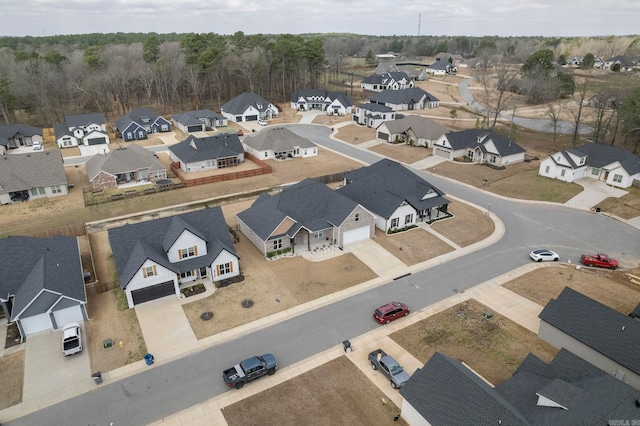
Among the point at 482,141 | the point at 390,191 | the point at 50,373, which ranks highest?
the point at 482,141

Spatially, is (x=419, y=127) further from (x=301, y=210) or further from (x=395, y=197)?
(x=301, y=210)

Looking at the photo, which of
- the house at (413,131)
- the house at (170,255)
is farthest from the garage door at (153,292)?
the house at (413,131)

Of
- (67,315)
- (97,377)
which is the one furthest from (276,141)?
(97,377)

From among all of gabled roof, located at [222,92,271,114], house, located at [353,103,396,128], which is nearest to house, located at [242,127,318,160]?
house, located at [353,103,396,128]

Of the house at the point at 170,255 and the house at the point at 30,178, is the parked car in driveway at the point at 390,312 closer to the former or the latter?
the house at the point at 170,255

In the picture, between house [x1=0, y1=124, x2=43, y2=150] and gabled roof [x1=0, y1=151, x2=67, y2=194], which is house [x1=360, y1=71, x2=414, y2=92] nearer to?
house [x1=0, y1=124, x2=43, y2=150]

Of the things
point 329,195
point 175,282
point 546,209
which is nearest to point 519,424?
point 175,282
